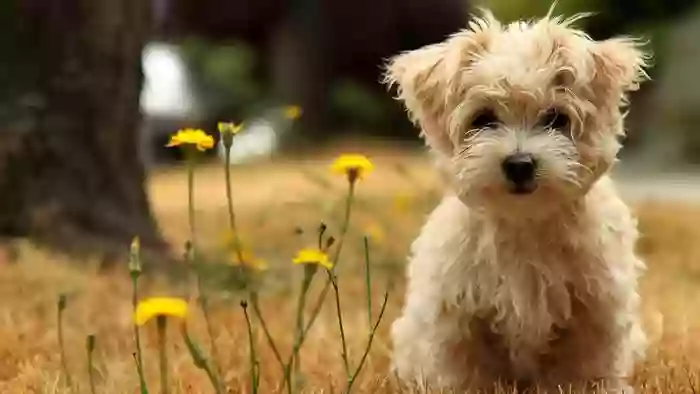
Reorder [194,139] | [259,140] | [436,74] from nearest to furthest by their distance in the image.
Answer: [194,139], [436,74], [259,140]

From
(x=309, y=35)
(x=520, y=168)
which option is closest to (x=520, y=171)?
(x=520, y=168)

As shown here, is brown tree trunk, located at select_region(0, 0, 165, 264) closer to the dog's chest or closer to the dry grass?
the dry grass

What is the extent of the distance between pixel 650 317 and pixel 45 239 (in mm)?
1826

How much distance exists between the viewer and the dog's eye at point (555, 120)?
1.96 m

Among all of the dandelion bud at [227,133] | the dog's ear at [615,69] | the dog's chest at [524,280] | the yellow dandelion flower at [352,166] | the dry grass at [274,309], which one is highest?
the dog's ear at [615,69]

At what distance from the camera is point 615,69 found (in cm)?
205

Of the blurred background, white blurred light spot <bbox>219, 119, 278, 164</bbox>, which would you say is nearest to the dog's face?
the blurred background

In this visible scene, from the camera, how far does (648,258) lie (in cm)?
368

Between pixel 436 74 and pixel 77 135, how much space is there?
1646 millimetres

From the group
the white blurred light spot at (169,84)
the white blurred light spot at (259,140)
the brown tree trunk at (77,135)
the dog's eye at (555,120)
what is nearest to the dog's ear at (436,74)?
the dog's eye at (555,120)

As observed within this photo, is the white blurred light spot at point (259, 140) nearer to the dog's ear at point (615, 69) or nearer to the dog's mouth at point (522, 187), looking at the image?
the dog's ear at point (615, 69)

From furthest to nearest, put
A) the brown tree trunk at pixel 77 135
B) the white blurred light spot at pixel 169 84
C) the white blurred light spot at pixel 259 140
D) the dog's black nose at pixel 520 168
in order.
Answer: the white blurred light spot at pixel 169 84 → the white blurred light spot at pixel 259 140 → the brown tree trunk at pixel 77 135 → the dog's black nose at pixel 520 168

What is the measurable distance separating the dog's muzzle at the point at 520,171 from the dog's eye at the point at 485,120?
14cm

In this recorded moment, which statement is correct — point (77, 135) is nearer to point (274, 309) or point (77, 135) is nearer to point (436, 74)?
point (274, 309)
